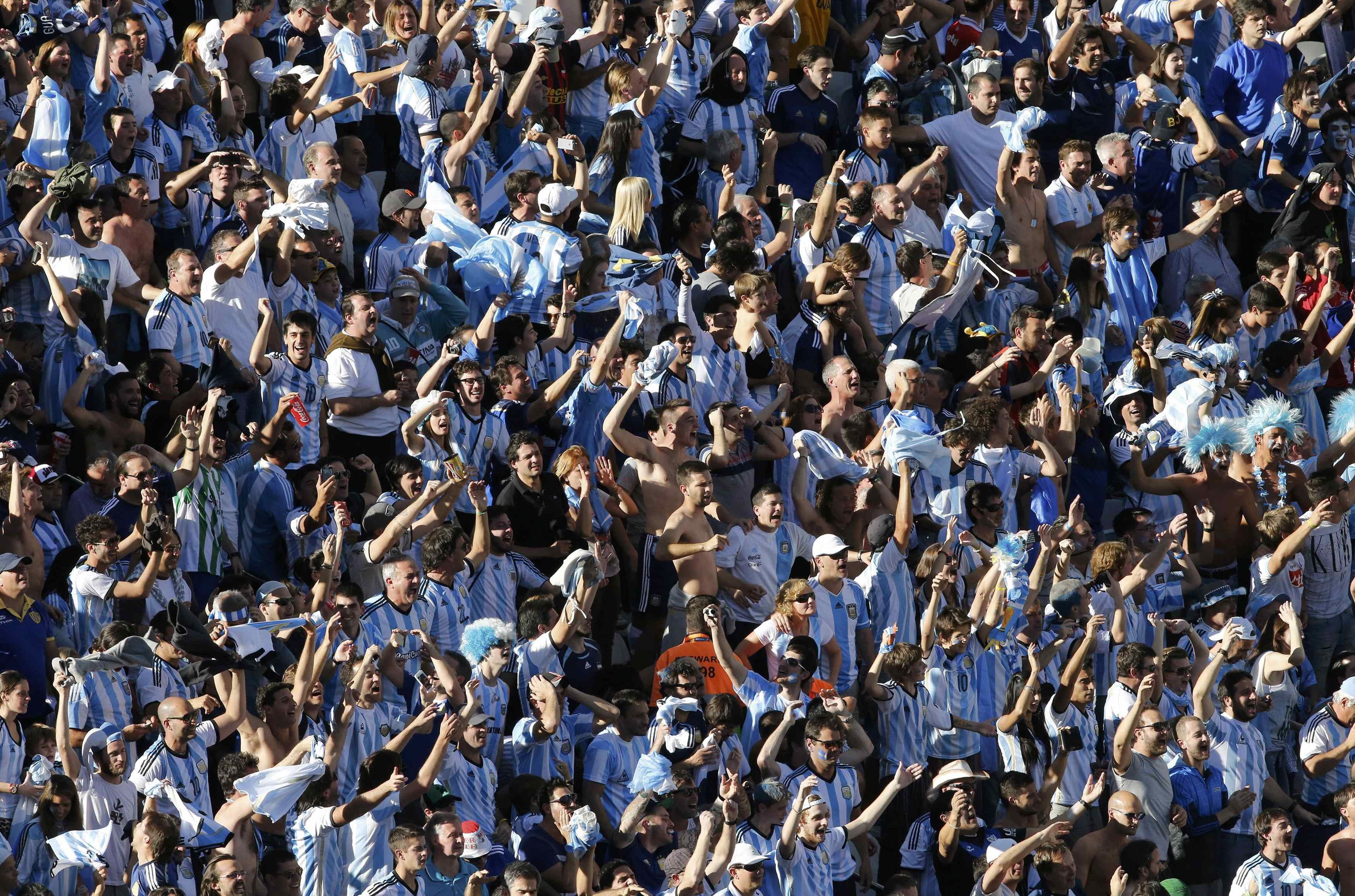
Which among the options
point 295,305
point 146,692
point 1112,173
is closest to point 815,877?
point 146,692

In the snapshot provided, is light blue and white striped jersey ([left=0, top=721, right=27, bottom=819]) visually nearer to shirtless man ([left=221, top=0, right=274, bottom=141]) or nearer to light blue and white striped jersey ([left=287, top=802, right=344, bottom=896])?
light blue and white striped jersey ([left=287, top=802, right=344, bottom=896])

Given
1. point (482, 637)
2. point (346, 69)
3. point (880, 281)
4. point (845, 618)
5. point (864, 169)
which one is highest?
point (346, 69)

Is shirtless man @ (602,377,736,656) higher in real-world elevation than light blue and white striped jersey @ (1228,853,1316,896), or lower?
higher

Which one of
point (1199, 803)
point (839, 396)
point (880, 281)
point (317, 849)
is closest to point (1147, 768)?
point (1199, 803)

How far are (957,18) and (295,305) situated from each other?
213 inches

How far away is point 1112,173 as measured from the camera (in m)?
16.4

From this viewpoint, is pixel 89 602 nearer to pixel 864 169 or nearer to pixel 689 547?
pixel 689 547

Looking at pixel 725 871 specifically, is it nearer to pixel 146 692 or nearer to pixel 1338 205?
pixel 146 692

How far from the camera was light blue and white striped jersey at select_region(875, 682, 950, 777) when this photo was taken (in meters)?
13.0

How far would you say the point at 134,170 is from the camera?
13664 mm

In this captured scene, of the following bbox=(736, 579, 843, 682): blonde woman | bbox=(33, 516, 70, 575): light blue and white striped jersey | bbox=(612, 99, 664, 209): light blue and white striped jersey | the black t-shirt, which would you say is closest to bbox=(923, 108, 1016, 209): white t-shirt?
bbox=(612, 99, 664, 209): light blue and white striped jersey

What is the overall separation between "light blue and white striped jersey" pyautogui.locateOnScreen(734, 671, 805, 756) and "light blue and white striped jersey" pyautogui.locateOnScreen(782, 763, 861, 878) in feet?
0.99

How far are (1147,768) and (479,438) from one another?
3.66 metres

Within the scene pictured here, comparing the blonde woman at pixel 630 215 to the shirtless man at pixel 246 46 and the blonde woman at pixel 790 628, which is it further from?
the blonde woman at pixel 790 628
